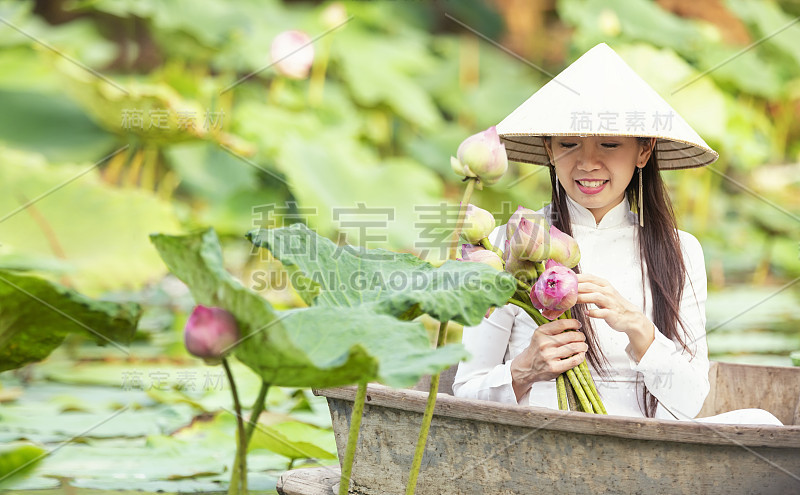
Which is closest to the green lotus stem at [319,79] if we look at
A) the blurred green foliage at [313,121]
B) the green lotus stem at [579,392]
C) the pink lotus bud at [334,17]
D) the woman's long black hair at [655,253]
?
the blurred green foliage at [313,121]

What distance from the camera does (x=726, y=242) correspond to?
458 centimetres

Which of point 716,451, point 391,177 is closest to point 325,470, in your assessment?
point 716,451

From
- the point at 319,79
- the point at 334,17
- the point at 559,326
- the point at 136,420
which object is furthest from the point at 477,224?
the point at 319,79

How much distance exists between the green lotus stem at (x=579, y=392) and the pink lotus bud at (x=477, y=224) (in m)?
0.21

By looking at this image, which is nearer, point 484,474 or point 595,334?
point 484,474

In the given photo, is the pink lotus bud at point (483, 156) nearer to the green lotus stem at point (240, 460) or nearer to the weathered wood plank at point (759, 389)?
the green lotus stem at point (240, 460)

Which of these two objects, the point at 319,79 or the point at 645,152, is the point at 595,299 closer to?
the point at 645,152

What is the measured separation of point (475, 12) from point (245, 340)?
206 inches

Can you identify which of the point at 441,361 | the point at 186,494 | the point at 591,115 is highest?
the point at 591,115

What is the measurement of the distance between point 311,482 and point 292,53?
7.31ft

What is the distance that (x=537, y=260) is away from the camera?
948mm

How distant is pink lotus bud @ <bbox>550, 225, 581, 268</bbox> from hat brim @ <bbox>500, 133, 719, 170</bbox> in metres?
0.33

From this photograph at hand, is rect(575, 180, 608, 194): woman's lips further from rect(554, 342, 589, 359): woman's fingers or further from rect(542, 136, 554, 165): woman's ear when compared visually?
rect(554, 342, 589, 359): woman's fingers

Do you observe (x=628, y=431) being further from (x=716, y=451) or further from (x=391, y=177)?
(x=391, y=177)
